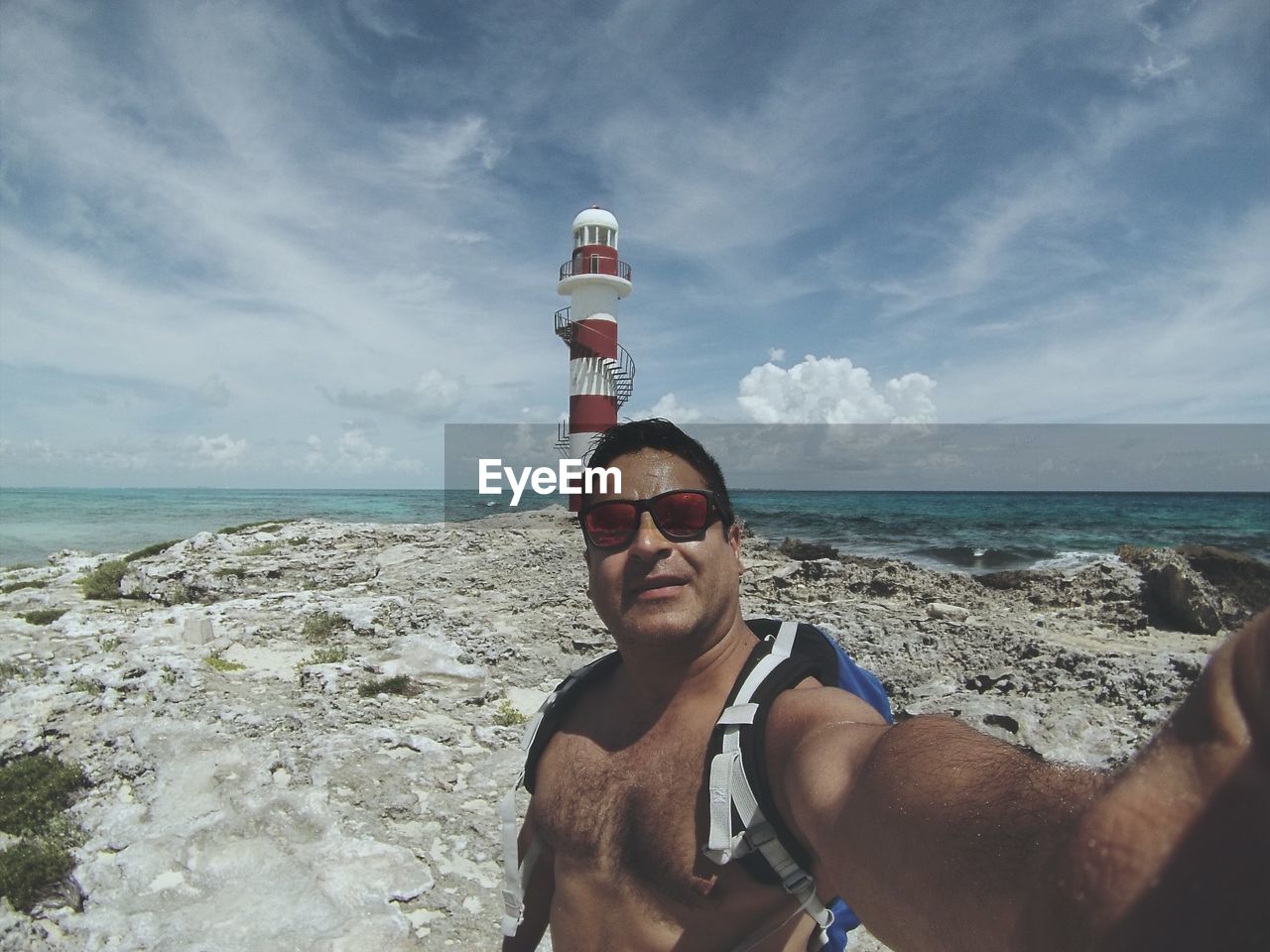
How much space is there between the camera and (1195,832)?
22.2 inches

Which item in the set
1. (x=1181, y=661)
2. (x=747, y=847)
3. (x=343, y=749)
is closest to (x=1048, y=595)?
(x=1181, y=661)

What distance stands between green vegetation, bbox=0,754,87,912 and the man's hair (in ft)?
12.6

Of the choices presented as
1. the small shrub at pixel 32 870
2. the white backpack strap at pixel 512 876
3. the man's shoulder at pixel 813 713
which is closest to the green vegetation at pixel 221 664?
the small shrub at pixel 32 870

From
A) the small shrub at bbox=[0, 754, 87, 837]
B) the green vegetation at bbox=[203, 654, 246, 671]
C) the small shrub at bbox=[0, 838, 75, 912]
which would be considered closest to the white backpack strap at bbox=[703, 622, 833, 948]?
the small shrub at bbox=[0, 838, 75, 912]

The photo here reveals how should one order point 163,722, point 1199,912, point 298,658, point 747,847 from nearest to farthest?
1. point 1199,912
2. point 747,847
3. point 163,722
4. point 298,658

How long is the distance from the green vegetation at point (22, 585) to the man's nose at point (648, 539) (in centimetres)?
1598

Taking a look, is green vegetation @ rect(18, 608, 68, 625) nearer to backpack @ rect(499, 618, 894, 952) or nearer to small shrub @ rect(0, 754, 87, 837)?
small shrub @ rect(0, 754, 87, 837)

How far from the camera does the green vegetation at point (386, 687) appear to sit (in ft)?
20.2

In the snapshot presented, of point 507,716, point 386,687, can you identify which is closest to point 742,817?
point 507,716

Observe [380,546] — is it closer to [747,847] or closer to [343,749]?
[343,749]

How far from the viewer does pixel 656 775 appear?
2.00 meters

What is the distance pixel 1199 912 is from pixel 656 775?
1605 mm

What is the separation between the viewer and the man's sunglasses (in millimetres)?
2156

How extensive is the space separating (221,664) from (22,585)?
34.3 feet
